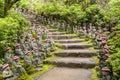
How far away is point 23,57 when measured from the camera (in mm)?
7801

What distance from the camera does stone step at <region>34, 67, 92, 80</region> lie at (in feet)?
24.0

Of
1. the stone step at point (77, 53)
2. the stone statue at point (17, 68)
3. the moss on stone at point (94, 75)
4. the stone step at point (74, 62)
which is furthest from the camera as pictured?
the stone step at point (77, 53)

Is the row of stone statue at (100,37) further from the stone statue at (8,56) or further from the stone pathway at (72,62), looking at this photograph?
the stone statue at (8,56)

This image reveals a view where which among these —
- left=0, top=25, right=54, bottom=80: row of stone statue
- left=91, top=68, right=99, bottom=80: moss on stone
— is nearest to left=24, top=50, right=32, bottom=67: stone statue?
left=0, top=25, right=54, bottom=80: row of stone statue

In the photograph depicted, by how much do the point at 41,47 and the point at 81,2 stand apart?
25.2 ft

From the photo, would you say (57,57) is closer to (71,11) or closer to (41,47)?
(41,47)

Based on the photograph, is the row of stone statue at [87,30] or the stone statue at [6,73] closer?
the stone statue at [6,73]

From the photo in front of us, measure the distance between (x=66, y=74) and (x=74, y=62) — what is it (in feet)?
3.43

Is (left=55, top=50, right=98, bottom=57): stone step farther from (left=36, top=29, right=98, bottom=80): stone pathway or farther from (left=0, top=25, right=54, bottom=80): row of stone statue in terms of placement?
(left=0, top=25, right=54, bottom=80): row of stone statue

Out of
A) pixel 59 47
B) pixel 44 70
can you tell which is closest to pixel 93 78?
pixel 44 70

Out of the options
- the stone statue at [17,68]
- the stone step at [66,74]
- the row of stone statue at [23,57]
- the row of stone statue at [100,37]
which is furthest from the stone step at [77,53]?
the stone statue at [17,68]

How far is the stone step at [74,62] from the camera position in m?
8.40

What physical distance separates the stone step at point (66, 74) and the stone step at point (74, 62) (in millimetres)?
254

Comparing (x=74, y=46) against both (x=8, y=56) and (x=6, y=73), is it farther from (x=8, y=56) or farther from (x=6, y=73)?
(x=6, y=73)
